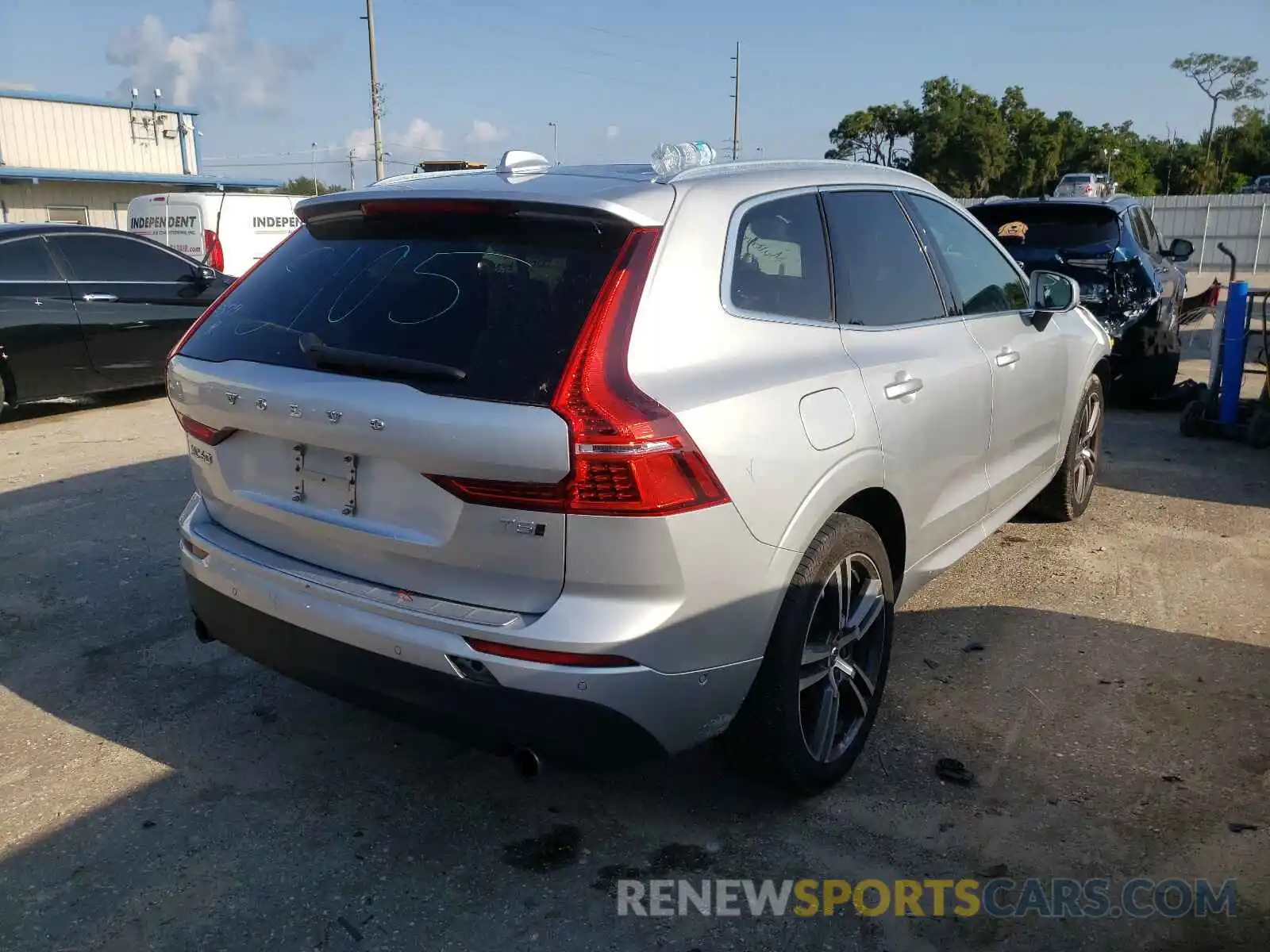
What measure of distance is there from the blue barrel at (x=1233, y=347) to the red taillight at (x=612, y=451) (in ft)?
20.9

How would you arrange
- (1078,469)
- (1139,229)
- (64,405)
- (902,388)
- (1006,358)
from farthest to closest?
(64,405) < (1139,229) < (1078,469) < (1006,358) < (902,388)

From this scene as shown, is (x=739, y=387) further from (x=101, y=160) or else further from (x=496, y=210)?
(x=101, y=160)

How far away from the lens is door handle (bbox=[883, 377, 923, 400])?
311 centimetres

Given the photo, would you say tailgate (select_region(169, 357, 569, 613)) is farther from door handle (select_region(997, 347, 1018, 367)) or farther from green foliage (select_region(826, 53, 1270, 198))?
green foliage (select_region(826, 53, 1270, 198))

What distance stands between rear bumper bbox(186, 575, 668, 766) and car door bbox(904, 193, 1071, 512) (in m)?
2.26

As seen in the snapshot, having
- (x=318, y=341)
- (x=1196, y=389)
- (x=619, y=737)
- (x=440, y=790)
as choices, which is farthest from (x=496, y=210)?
(x=1196, y=389)

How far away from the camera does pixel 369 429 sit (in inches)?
94.8

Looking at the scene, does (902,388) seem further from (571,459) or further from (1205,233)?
(1205,233)

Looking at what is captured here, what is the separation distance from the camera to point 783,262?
294 centimetres

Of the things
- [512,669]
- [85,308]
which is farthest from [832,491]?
[85,308]

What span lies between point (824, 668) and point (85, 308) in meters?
7.77

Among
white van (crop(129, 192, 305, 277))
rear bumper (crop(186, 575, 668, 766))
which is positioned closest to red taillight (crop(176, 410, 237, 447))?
rear bumper (crop(186, 575, 668, 766))

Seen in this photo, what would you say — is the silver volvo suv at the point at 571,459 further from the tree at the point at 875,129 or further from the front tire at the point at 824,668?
the tree at the point at 875,129

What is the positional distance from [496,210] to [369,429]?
2.13ft
